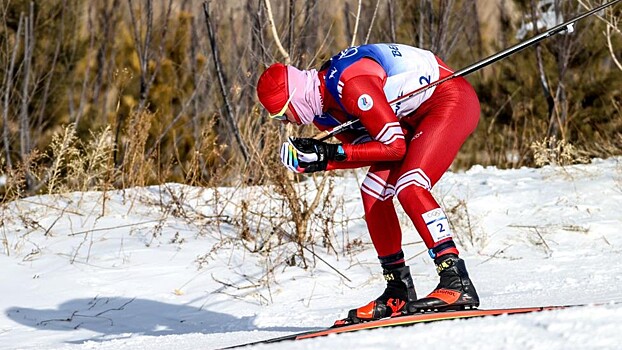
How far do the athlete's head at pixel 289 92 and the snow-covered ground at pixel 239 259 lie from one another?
1.18m

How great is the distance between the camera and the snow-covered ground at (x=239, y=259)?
17.9 ft

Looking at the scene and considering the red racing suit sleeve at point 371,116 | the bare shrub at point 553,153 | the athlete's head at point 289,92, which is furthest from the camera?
the bare shrub at point 553,153

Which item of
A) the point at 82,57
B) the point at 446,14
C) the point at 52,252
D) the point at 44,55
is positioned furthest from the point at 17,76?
the point at 446,14

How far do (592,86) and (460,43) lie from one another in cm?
268

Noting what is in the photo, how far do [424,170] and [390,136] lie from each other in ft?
0.75

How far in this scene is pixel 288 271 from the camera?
6391mm

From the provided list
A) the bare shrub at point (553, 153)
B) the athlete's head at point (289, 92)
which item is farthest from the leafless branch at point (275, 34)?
the athlete's head at point (289, 92)

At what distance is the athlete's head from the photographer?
416 cm

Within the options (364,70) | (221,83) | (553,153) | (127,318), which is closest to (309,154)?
(364,70)

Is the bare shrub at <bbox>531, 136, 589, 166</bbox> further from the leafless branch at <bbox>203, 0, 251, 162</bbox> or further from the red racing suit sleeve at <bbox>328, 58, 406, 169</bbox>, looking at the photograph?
the red racing suit sleeve at <bbox>328, 58, 406, 169</bbox>

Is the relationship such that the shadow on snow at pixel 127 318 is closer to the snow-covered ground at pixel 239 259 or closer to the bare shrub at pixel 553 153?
the snow-covered ground at pixel 239 259

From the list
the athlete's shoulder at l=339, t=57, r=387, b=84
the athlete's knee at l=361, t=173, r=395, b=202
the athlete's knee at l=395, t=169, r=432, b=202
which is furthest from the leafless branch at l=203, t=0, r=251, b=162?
the athlete's knee at l=395, t=169, r=432, b=202

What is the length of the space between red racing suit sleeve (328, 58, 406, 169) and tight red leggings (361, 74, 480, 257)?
114 mm

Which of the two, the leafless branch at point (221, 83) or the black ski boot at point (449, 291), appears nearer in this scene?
the black ski boot at point (449, 291)
